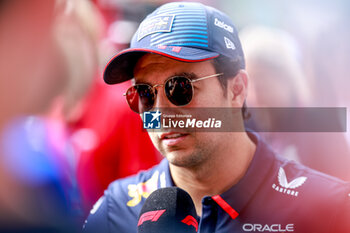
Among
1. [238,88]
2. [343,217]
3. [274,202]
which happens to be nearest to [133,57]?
[238,88]

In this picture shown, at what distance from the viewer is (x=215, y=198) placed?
114 cm

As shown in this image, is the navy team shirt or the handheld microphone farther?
the navy team shirt

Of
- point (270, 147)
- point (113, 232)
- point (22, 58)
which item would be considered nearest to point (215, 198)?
point (270, 147)

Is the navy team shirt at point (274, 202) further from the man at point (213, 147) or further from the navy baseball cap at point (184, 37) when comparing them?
the navy baseball cap at point (184, 37)

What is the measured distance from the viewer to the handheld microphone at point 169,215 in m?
0.88

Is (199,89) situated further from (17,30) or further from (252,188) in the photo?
(17,30)

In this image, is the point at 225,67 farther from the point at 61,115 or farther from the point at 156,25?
the point at 61,115

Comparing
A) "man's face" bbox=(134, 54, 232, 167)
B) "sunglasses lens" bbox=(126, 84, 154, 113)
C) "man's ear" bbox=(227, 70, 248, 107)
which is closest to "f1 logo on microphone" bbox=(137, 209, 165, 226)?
"man's face" bbox=(134, 54, 232, 167)

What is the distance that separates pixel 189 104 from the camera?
1073 mm

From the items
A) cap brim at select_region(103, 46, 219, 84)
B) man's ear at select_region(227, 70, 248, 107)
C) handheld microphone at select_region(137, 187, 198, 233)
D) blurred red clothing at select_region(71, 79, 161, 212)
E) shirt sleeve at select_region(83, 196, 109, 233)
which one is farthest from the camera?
blurred red clothing at select_region(71, 79, 161, 212)

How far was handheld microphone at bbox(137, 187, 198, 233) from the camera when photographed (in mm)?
880

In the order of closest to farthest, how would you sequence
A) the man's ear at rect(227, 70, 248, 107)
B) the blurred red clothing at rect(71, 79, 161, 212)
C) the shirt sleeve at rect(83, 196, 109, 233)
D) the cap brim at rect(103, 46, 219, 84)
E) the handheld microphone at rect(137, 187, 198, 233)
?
1. the handheld microphone at rect(137, 187, 198, 233)
2. the cap brim at rect(103, 46, 219, 84)
3. the man's ear at rect(227, 70, 248, 107)
4. the shirt sleeve at rect(83, 196, 109, 233)
5. the blurred red clothing at rect(71, 79, 161, 212)

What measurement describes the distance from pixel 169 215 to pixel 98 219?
18.2 inches

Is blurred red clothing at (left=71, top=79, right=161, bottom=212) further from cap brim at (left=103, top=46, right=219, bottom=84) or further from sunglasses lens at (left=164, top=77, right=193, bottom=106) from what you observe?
sunglasses lens at (left=164, top=77, right=193, bottom=106)
